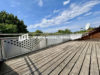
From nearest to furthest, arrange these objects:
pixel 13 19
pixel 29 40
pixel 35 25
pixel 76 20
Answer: pixel 29 40
pixel 76 20
pixel 13 19
pixel 35 25

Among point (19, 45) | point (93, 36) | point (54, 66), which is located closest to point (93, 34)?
point (93, 36)

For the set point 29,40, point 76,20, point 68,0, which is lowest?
point 29,40

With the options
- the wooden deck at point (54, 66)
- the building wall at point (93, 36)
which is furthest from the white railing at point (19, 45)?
the building wall at point (93, 36)

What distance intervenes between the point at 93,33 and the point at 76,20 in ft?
17.4

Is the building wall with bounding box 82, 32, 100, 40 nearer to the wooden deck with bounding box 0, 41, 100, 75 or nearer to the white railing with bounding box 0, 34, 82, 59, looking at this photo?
the white railing with bounding box 0, 34, 82, 59

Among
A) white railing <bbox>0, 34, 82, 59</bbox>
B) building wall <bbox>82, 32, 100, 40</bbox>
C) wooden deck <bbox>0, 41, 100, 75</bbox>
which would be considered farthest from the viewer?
building wall <bbox>82, 32, 100, 40</bbox>

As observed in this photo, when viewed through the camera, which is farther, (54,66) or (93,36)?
(93,36)

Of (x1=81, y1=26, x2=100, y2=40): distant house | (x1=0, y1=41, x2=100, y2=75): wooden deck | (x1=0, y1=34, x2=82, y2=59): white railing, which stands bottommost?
(x1=0, y1=41, x2=100, y2=75): wooden deck

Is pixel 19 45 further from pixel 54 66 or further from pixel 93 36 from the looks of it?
pixel 93 36

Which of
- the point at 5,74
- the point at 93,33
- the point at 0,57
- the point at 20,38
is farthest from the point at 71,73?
the point at 93,33

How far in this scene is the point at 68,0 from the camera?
7.50 metres

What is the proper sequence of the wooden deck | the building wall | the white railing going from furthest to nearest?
1. the building wall
2. the white railing
3. the wooden deck

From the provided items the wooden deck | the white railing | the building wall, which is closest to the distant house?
the building wall

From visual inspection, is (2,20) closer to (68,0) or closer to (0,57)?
(68,0)
